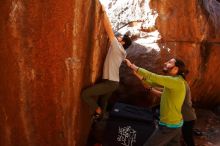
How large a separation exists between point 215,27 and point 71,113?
453 cm

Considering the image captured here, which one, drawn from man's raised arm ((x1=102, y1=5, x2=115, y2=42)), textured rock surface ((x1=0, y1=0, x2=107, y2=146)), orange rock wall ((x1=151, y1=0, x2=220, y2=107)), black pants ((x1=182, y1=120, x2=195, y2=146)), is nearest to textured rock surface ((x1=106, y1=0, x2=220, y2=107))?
orange rock wall ((x1=151, y1=0, x2=220, y2=107))

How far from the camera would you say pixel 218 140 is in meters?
7.19

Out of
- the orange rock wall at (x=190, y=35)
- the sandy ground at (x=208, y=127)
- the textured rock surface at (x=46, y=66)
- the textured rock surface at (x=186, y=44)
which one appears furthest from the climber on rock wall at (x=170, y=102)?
the sandy ground at (x=208, y=127)

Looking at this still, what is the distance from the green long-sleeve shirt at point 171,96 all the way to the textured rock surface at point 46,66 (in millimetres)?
1020

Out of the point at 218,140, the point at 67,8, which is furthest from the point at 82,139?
the point at 218,140

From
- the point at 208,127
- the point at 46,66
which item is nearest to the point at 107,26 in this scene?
the point at 46,66

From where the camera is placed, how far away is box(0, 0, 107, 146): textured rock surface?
4.33 metres

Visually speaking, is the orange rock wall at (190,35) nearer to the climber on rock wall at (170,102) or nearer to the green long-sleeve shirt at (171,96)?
the climber on rock wall at (170,102)

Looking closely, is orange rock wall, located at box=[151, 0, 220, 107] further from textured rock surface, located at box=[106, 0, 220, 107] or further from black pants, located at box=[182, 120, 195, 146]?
black pants, located at box=[182, 120, 195, 146]

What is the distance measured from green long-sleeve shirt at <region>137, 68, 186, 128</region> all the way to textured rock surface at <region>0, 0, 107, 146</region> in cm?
102

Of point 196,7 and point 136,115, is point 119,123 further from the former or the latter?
point 196,7

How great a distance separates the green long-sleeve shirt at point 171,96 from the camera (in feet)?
15.6

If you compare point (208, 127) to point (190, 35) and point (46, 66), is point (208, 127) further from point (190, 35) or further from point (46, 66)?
point (46, 66)

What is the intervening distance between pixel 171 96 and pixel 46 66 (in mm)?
1814
